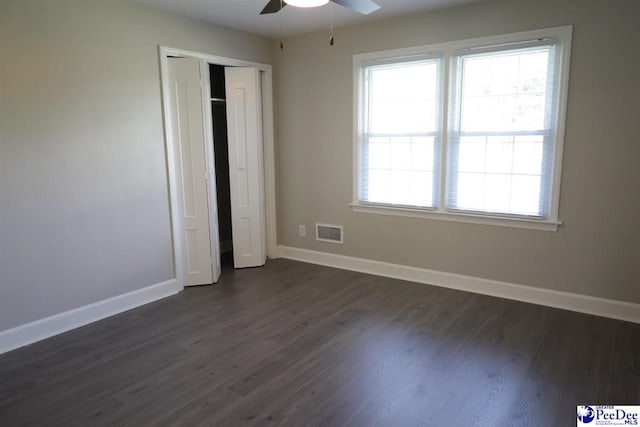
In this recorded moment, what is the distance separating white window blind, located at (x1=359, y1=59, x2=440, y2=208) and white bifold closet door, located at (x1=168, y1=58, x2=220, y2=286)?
168 cm

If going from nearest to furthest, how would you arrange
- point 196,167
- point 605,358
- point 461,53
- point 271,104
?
point 605,358 < point 461,53 < point 196,167 < point 271,104

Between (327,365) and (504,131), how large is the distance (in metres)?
2.47

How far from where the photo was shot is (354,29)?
4301 mm

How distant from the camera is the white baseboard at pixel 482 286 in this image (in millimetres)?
3322

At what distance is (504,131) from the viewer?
3611 millimetres

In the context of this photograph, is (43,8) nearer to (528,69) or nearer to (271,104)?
(271,104)

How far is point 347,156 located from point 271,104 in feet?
3.79

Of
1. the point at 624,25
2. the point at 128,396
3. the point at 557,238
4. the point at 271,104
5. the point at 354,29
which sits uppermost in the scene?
the point at 354,29

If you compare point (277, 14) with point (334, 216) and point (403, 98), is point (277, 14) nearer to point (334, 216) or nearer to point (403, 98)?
point (403, 98)

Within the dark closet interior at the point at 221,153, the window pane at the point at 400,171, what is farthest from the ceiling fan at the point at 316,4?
the dark closet interior at the point at 221,153

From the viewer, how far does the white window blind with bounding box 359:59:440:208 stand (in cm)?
401

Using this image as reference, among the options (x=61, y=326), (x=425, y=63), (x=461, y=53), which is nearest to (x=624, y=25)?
(x=461, y=53)
